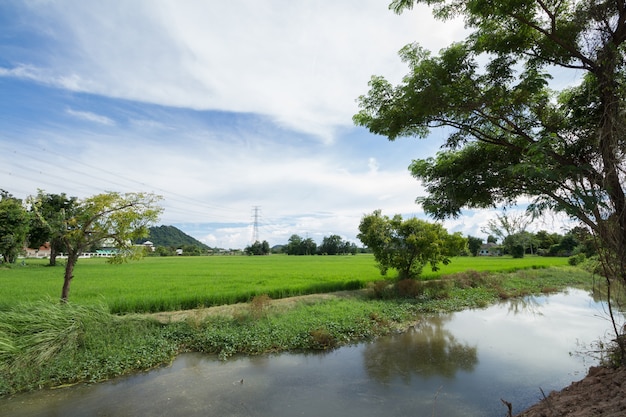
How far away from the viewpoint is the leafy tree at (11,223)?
29.0 meters

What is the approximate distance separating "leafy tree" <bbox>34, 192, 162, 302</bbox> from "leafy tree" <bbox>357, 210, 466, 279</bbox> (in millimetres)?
10602

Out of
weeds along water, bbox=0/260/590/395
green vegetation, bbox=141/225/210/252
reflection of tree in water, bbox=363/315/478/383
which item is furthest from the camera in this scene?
green vegetation, bbox=141/225/210/252

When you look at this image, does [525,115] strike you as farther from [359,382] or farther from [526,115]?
[359,382]

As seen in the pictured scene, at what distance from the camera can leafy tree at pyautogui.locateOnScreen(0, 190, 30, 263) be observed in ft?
95.1

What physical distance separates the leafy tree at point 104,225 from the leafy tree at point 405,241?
10.6 meters

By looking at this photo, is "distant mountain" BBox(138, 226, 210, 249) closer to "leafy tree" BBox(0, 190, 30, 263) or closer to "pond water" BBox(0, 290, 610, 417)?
"leafy tree" BBox(0, 190, 30, 263)

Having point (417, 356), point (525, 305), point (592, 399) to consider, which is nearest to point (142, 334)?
point (417, 356)

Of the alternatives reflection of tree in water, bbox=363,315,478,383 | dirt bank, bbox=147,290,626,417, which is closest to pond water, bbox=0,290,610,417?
reflection of tree in water, bbox=363,315,478,383

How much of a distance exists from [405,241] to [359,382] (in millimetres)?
10833

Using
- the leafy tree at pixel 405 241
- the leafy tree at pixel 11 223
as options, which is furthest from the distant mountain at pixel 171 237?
the leafy tree at pixel 405 241

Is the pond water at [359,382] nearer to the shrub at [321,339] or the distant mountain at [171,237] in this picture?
the shrub at [321,339]

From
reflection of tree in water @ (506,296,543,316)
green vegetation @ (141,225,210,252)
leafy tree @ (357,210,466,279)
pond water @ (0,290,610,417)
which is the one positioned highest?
green vegetation @ (141,225,210,252)

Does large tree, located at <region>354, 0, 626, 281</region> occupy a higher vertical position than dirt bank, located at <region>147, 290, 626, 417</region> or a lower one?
higher

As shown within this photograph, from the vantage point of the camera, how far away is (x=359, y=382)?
6.80 metres
